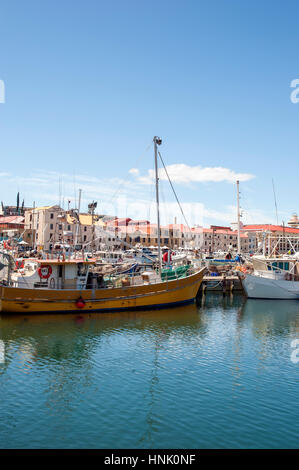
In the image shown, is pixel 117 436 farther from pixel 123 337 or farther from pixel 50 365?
pixel 123 337

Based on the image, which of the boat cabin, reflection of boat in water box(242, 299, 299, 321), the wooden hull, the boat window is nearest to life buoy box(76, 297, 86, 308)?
the wooden hull

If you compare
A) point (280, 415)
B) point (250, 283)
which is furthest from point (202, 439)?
point (250, 283)

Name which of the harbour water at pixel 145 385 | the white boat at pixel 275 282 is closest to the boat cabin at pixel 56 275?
the harbour water at pixel 145 385

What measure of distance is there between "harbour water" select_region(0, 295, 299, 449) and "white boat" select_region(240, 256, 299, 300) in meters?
15.4

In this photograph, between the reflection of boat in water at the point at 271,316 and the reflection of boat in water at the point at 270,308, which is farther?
the reflection of boat in water at the point at 270,308

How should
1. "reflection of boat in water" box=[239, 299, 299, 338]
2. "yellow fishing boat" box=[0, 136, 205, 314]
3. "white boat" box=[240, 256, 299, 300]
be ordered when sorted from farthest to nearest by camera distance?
"white boat" box=[240, 256, 299, 300]
"yellow fishing boat" box=[0, 136, 205, 314]
"reflection of boat in water" box=[239, 299, 299, 338]

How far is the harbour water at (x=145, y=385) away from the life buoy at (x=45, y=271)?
3738 mm

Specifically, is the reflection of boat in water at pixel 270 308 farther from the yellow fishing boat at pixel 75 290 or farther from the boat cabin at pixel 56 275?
the boat cabin at pixel 56 275

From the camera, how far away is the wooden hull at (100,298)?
31.0 m

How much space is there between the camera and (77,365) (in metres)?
19.8

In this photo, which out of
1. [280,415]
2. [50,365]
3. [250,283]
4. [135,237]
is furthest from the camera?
[135,237]

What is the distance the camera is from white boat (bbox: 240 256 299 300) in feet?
149

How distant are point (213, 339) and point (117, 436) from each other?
14.2m

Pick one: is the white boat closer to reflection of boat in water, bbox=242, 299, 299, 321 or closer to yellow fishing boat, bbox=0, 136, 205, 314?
reflection of boat in water, bbox=242, 299, 299, 321
